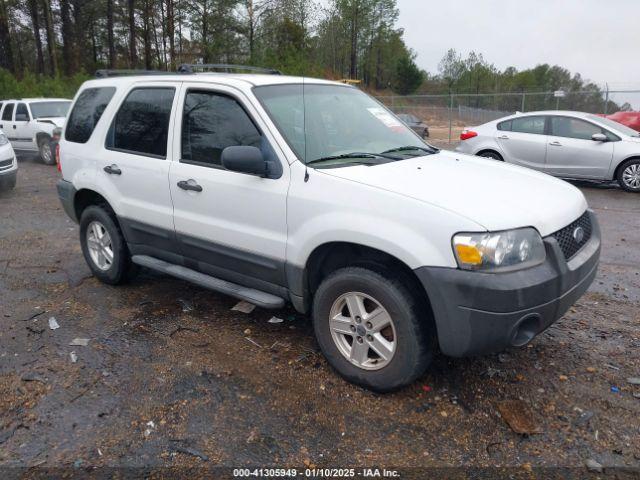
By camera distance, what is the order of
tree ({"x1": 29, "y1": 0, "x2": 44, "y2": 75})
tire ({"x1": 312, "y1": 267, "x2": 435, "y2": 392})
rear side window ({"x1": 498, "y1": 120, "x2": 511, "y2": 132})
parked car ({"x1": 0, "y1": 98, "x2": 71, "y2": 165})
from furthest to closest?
tree ({"x1": 29, "y1": 0, "x2": 44, "y2": 75}) → parked car ({"x1": 0, "y1": 98, "x2": 71, "y2": 165}) → rear side window ({"x1": 498, "y1": 120, "x2": 511, "y2": 132}) → tire ({"x1": 312, "y1": 267, "x2": 435, "y2": 392})

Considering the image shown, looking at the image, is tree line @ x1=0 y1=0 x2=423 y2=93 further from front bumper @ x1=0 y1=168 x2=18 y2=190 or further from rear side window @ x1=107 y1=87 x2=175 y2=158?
rear side window @ x1=107 y1=87 x2=175 y2=158

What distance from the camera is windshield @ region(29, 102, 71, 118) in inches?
572

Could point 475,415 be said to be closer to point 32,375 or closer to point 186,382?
point 186,382

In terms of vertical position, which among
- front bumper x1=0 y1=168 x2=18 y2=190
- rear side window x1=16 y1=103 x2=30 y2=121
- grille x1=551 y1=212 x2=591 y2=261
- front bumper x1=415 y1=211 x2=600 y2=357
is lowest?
front bumper x1=0 y1=168 x2=18 y2=190

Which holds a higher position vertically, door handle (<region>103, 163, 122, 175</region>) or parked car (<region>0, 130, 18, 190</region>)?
door handle (<region>103, 163, 122, 175</region>)

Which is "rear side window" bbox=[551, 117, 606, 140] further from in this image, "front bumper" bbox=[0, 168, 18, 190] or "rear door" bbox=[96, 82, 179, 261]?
"front bumper" bbox=[0, 168, 18, 190]

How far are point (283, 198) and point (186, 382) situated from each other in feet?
4.37

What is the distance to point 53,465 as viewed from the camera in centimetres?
268

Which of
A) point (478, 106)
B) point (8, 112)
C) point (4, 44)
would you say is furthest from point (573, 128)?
point (4, 44)

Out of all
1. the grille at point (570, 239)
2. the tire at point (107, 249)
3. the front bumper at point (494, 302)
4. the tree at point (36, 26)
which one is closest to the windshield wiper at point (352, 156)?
the front bumper at point (494, 302)

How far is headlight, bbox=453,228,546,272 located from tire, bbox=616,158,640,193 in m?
8.29

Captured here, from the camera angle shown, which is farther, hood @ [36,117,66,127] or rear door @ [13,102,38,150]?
rear door @ [13,102,38,150]

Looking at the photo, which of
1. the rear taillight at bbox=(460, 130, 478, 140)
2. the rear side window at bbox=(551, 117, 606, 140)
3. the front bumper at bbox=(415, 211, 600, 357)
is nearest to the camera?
the front bumper at bbox=(415, 211, 600, 357)

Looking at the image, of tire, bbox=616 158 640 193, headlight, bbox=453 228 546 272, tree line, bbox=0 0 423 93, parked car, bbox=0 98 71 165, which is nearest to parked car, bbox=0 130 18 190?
parked car, bbox=0 98 71 165
